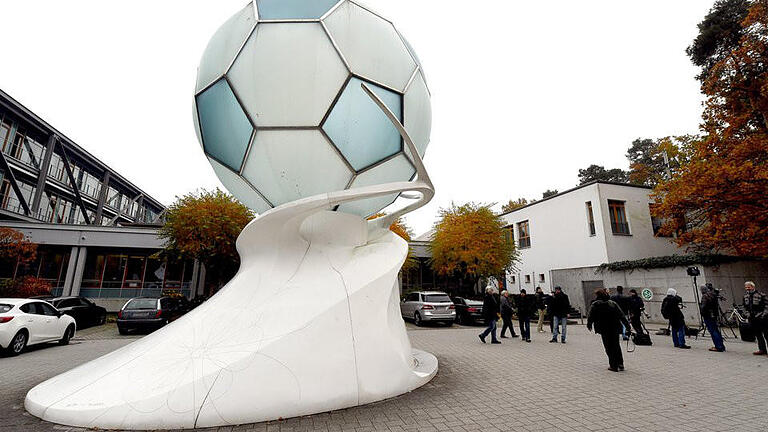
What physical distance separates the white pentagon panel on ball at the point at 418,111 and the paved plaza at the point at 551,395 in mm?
3632

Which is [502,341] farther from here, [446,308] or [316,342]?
[316,342]

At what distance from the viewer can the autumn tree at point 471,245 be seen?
21250mm

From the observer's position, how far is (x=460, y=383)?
17.9 ft

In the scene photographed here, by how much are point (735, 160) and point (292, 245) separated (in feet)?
62.0

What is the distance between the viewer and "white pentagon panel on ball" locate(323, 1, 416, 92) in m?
4.83

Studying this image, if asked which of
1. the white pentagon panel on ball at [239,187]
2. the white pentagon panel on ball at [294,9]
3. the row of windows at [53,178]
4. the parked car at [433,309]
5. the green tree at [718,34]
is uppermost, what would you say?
the green tree at [718,34]

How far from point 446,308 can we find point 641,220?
1539cm

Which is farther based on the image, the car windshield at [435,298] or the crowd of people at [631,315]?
the car windshield at [435,298]

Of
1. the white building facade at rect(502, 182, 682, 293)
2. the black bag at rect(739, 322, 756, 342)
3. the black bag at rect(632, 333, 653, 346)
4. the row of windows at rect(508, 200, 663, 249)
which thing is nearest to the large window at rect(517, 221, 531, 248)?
the white building facade at rect(502, 182, 682, 293)

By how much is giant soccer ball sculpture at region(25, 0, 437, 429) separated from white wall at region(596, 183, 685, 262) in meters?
19.6

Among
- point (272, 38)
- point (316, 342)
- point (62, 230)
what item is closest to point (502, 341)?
point (316, 342)

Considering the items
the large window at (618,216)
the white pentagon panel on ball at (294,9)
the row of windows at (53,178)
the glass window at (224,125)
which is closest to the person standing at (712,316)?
the white pentagon panel on ball at (294,9)

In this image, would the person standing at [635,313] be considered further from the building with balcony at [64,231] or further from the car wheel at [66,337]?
the building with balcony at [64,231]

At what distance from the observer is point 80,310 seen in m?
14.1
